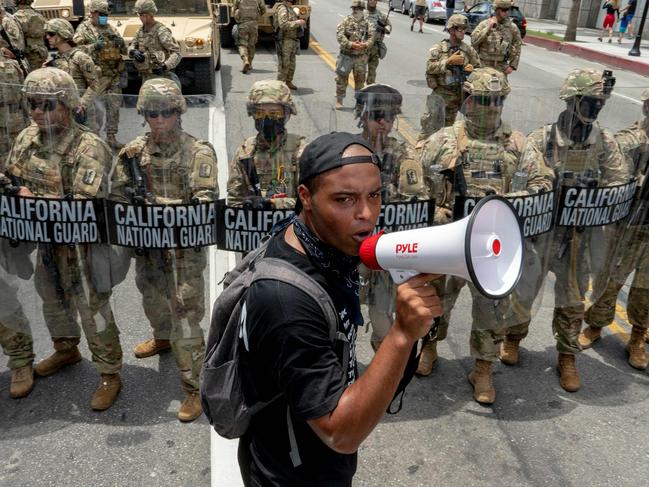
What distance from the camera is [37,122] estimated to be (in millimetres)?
3883

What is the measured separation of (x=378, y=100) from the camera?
4.03 meters

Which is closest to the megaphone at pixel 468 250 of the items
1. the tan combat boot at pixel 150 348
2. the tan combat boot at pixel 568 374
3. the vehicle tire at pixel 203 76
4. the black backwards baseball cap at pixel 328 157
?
the black backwards baseball cap at pixel 328 157

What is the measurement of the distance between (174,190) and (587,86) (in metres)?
2.82

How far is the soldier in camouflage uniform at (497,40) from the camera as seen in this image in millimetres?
10883

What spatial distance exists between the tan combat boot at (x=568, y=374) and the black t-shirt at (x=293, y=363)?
3.09 metres

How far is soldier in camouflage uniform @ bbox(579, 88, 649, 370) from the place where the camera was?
15.0 ft

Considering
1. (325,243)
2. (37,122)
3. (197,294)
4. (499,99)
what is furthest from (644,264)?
(37,122)

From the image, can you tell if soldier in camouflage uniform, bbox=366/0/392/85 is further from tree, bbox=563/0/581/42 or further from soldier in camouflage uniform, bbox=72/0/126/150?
tree, bbox=563/0/581/42

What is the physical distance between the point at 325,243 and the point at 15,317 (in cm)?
318

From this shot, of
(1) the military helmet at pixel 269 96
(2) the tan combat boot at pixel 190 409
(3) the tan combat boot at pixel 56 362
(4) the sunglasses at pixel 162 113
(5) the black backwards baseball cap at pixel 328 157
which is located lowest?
(3) the tan combat boot at pixel 56 362

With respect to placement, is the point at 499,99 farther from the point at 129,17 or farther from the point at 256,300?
the point at 129,17

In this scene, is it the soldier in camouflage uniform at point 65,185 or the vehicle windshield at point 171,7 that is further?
the vehicle windshield at point 171,7

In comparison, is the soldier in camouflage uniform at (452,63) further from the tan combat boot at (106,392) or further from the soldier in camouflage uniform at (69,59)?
the tan combat boot at (106,392)

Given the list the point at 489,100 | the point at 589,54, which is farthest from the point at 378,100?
the point at 589,54
